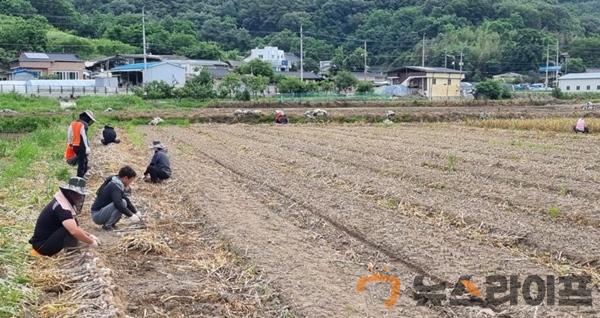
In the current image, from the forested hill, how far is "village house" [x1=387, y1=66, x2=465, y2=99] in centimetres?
1653

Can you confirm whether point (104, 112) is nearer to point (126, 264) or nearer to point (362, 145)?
point (362, 145)

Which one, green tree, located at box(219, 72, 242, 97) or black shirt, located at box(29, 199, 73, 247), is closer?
black shirt, located at box(29, 199, 73, 247)

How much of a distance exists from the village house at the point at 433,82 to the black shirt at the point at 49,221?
185ft

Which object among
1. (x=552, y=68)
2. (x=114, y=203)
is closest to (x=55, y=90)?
(x=114, y=203)

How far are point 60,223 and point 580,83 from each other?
72244 mm

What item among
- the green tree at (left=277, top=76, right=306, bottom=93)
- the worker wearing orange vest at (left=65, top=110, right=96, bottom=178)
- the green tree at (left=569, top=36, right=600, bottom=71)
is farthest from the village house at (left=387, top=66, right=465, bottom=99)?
the worker wearing orange vest at (left=65, top=110, right=96, bottom=178)

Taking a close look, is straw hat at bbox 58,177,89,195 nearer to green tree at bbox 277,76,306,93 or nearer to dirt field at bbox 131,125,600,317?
dirt field at bbox 131,125,600,317

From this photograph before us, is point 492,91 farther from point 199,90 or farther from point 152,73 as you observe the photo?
point 152,73

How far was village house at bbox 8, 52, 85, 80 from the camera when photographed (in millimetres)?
57372

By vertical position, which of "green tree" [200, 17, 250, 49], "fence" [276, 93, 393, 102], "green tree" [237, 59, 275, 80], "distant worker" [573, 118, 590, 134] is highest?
"green tree" [200, 17, 250, 49]

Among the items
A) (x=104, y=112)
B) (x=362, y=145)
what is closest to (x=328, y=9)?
(x=104, y=112)

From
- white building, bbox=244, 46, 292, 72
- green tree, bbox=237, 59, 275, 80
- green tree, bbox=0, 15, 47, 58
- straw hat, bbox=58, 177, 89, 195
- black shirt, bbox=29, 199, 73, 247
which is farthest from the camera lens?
white building, bbox=244, 46, 292, 72

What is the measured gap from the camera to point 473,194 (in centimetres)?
1075

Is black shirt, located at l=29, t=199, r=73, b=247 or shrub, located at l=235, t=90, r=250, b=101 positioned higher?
shrub, located at l=235, t=90, r=250, b=101
